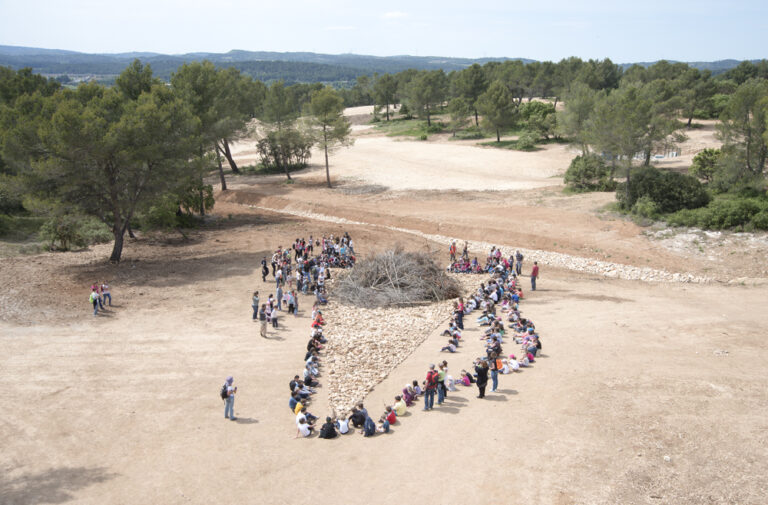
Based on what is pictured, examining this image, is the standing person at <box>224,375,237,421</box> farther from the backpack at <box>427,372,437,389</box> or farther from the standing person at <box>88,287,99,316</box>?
the standing person at <box>88,287,99,316</box>

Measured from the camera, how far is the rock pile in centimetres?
1497

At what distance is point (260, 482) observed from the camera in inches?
432

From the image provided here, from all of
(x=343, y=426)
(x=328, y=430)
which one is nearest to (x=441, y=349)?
(x=343, y=426)

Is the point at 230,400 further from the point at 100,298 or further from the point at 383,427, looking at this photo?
the point at 100,298

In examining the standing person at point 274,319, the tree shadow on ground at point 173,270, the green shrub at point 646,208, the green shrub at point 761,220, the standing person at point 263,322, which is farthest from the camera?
the green shrub at point 646,208

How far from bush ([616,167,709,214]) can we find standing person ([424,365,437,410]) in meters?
26.7

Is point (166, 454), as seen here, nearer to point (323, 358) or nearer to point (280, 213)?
point (323, 358)

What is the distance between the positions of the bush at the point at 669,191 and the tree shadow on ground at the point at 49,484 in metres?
33.6

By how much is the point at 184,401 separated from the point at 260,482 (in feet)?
14.2

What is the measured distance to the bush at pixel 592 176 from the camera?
42.1 m

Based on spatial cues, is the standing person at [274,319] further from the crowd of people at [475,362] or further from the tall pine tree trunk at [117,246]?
the tall pine tree trunk at [117,246]

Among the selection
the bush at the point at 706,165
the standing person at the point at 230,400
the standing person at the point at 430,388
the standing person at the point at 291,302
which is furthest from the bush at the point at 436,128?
the standing person at the point at 230,400

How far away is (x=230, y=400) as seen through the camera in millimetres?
13227

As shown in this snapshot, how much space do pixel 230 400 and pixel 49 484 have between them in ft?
13.1
